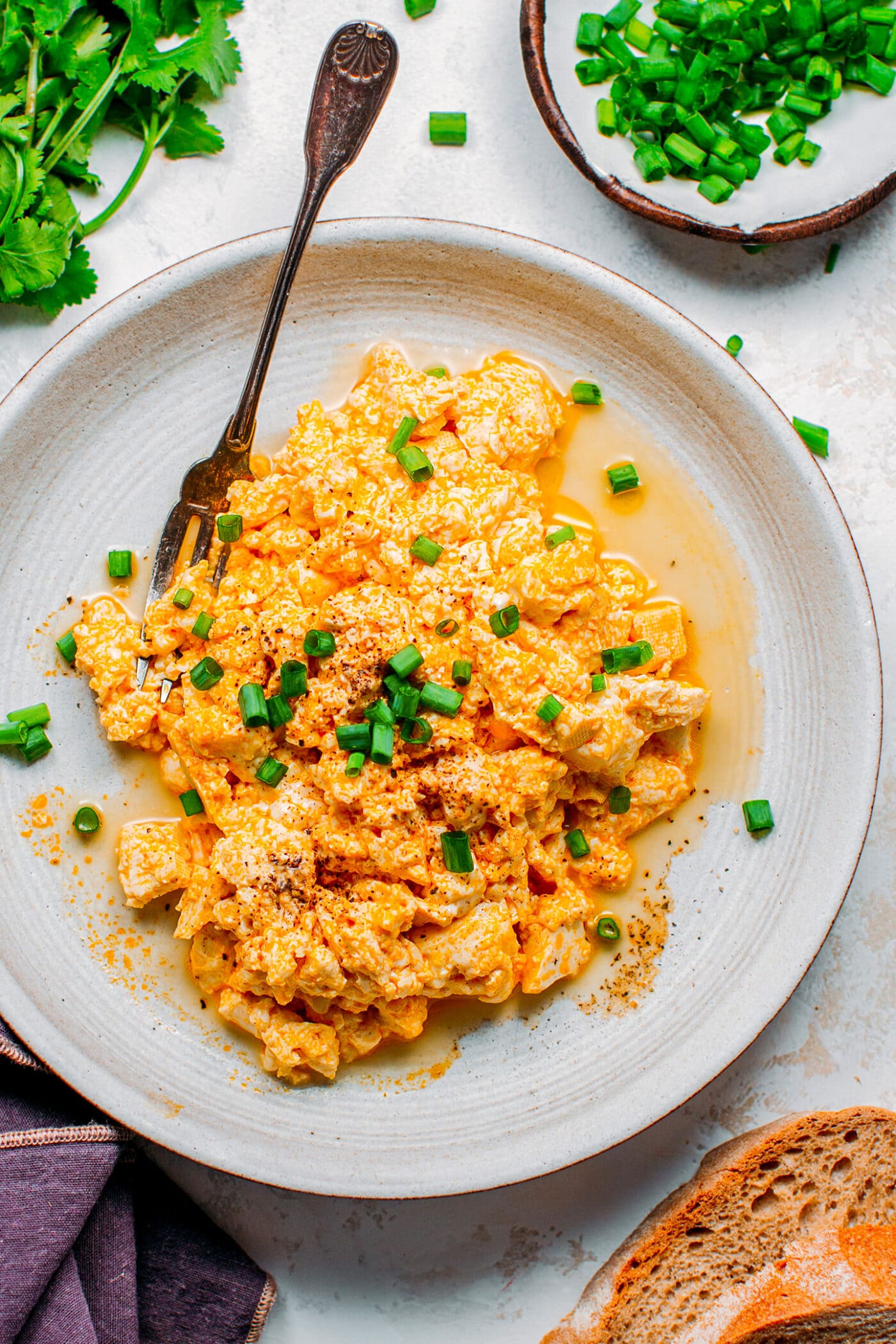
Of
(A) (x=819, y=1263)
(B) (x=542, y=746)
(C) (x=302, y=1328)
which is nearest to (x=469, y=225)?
(B) (x=542, y=746)

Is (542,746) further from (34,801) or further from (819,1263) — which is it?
(819,1263)

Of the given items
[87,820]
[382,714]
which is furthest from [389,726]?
[87,820]

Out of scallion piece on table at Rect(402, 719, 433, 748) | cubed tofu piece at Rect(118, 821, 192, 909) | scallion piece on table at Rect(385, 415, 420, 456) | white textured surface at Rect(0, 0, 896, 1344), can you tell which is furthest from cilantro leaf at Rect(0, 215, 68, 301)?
scallion piece on table at Rect(402, 719, 433, 748)

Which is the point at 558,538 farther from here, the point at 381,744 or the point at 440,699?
the point at 381,744

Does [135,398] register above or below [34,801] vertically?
above

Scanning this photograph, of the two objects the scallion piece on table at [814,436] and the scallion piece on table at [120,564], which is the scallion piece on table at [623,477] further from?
the scallion piece on table at [120,564]

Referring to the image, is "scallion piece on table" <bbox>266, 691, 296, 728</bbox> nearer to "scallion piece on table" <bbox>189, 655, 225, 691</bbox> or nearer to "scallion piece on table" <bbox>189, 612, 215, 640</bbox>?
"scallion piece on table" <bbox>189, 655, 225, 691</bbox>

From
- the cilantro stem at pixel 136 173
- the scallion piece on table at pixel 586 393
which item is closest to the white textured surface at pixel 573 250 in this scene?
the cilantro stem at pixel 136 173
